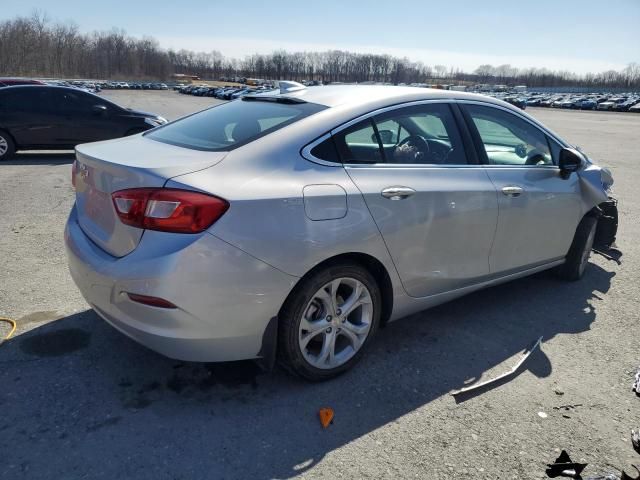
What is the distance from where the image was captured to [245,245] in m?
2.45

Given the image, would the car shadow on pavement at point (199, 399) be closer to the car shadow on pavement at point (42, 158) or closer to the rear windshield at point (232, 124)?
the rear windshield at point (232, 124)

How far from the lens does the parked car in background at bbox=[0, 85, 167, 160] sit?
1043cm

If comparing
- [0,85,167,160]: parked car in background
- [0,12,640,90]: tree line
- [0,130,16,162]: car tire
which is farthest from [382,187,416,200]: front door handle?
[0,12,640,90]: tree line

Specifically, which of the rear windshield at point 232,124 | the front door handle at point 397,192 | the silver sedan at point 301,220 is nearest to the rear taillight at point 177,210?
the silver sedan at point 301,220

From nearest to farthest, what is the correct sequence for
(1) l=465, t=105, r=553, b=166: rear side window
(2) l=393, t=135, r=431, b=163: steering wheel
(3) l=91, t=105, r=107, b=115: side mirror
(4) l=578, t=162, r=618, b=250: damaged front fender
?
(2) l=393, t=135, r=431, b=163: steering wheel → (1) l=465, t=105, r=553, b=166: rear side window → (4) l=578, t=162, r=618, b=250: damaged front fender → (3) l=91, t=105, r=107, b=115: side mirror

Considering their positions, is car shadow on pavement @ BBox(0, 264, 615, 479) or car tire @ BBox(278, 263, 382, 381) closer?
car shadow on pavement @ BBox(0, 264, 615, 479)

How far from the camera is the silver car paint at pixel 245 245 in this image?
2.42 m

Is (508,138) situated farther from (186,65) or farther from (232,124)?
(186,65)

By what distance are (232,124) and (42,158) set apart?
9.70m

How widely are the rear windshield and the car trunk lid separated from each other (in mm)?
142

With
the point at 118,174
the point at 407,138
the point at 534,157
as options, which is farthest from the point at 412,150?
the point at 118,174

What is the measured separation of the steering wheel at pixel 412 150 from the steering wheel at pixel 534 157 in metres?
1.18

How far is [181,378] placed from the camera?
3.00m

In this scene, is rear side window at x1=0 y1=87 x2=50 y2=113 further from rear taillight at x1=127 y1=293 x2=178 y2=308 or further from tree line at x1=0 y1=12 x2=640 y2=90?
tree line at x1=0 y1=12 x2=640 y2=90
